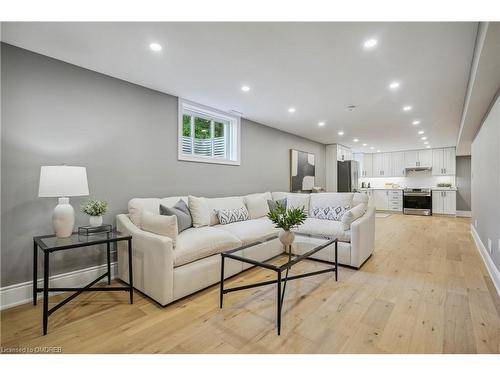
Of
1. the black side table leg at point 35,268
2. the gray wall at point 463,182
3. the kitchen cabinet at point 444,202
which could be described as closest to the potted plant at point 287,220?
the black side table leg at point 35,268

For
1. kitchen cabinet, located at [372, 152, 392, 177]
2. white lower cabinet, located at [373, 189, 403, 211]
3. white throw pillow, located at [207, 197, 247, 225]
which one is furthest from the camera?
kitchen cabinet, located at [372, 152, 392, 177]

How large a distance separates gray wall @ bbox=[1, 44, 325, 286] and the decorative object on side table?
2689mm

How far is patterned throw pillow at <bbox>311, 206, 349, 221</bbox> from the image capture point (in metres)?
3.74

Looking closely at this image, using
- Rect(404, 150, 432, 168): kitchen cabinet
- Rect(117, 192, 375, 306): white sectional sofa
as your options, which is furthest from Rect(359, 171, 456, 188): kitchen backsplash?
Rect(117, 192, 375, 306): white sectional sofa

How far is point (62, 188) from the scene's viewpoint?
2090mm

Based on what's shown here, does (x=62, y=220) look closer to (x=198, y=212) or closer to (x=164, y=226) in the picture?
(x=164, y=226)

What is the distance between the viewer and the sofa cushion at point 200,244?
7.54ft

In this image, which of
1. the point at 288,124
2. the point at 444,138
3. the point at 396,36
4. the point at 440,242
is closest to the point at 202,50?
the point at 396,36

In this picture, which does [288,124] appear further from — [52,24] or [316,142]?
[52,24]

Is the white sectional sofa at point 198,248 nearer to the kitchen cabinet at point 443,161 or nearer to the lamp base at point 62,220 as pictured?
the lamp base at point 62,220

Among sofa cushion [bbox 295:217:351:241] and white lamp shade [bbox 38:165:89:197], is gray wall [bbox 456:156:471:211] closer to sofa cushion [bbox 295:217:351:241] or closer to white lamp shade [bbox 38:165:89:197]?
sofa cushion [bbox 295:217:351:241]

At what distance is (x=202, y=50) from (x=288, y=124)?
3.09 metres

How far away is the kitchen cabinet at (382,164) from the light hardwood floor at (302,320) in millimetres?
7102

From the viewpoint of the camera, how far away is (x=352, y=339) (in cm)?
168
